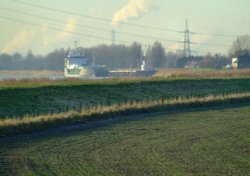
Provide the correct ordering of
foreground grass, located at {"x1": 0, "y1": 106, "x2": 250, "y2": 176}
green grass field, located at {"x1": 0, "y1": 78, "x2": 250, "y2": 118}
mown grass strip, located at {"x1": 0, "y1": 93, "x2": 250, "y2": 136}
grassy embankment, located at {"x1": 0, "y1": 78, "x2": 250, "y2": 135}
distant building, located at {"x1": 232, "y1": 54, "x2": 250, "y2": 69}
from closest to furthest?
1. foreground grass, located at {"x1": 0, "y1": 106, "x2": 250, "y2": 176}
2. mown grass strip, located at {"x1": 0, "y1": 93, "x2": 250, "y2": 136}
3. grassy embankment, located at {"x1": 0, "y1": 78, "x2": 250, "y2": 135}
4. green grass field, located at {"x1": 0, "y1": 78, "x2": 250, "y2": 118}
5. distant building, located at {"x1": 232, "y1": 54, "x2": 250, "y2": 69}

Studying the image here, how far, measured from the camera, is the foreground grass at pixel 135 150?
1159cm

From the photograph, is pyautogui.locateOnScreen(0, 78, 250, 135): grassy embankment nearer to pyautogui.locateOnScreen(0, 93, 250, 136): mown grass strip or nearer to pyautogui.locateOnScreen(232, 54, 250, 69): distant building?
pyautogui.locateOnScreen(0, 93, 250, 136): mown grass strip

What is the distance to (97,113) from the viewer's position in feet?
81.1

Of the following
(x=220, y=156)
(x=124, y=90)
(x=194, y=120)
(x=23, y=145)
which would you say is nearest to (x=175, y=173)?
(x=220, y=156)

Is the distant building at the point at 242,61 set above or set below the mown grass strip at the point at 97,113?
above

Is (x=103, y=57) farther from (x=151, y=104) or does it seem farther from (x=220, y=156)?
(x=220, y=156)

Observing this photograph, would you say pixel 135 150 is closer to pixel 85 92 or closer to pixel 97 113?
pixel 97 113

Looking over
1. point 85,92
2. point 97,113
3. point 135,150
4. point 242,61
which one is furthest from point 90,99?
point 242,61

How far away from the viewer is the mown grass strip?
1975 cm

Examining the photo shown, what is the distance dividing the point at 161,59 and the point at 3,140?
10346 cm

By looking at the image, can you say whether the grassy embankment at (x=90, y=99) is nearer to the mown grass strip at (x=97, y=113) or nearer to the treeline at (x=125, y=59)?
the mown grass strip at (x=97, y=113)

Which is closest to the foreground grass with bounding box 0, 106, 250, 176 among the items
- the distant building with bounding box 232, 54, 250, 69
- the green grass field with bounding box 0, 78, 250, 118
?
the green grass field with bounding box 0, 78, 250, 118

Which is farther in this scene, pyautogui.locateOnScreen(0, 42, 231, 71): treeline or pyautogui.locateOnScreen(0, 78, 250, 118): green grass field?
pyautogui.locateOnScreen(0, 42, 231, 71): treeline

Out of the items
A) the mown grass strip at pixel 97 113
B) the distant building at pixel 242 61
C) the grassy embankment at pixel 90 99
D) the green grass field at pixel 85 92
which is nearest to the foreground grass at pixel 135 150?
the mown grass strip at pixel 97 113
